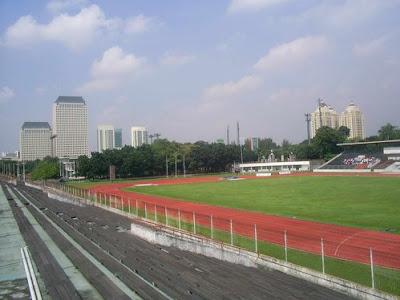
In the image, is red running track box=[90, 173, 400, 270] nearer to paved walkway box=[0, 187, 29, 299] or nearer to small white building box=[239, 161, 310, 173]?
paved walkway box=[0, 187, 29, 299]

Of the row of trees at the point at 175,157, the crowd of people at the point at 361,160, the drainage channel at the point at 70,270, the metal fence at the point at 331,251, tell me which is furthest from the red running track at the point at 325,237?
the row of trees at the point at 175,157

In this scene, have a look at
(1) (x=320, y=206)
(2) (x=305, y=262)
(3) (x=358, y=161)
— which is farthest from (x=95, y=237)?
(3) (x=358, y=161)

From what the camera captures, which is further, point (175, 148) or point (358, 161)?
point (175, 148)

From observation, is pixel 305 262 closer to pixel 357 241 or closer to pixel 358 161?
pixel 357 241

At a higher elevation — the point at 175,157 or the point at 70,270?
the point at 175,157

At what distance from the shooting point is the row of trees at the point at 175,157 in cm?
8906

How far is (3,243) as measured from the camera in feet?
67.5

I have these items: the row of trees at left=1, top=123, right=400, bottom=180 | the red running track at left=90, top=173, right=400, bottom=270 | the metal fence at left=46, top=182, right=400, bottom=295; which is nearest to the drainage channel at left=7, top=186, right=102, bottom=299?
the metal fence at left=46, top=182, right=400, bottom=295

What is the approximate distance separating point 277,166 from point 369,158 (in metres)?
28.3

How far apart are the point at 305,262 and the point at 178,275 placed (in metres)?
4.88

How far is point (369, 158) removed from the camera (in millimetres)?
74500

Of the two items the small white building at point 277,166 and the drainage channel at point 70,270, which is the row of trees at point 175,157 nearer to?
the small white building at point 277,166

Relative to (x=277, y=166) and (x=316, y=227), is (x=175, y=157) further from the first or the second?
(x=316, y=227)

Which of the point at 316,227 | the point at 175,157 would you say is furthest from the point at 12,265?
the point at 175,157
